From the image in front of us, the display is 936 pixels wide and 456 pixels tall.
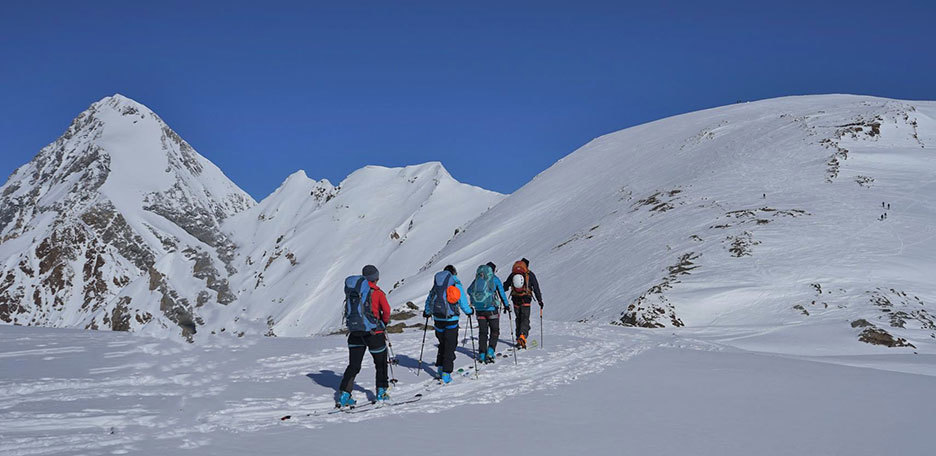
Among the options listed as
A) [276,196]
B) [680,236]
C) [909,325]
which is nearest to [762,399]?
[909,325]

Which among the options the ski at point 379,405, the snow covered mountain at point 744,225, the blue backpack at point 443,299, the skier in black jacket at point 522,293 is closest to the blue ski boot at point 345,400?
the ski at point 379,405

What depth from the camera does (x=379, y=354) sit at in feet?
32.1

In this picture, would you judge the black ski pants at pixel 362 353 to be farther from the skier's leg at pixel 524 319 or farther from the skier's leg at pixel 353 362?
the skier's leg at pixel 524 319

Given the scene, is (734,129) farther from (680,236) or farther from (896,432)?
(896,432)

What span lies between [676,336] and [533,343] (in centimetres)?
505

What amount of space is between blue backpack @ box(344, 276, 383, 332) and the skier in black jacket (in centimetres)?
636

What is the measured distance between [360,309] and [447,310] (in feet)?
7.92

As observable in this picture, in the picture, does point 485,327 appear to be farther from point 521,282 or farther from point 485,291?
point 521,282

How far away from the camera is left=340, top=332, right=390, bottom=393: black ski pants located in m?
9.62

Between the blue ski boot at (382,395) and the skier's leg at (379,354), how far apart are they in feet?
0.21

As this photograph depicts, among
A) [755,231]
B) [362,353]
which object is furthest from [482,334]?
[755,231]

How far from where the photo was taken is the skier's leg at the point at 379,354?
9719mm

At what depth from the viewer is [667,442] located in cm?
743

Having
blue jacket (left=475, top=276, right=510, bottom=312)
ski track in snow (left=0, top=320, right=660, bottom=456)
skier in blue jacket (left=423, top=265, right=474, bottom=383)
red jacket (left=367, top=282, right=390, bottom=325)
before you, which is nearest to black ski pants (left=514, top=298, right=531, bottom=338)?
ski track in snow (left=0, top=320, right=660, bottom=456)
